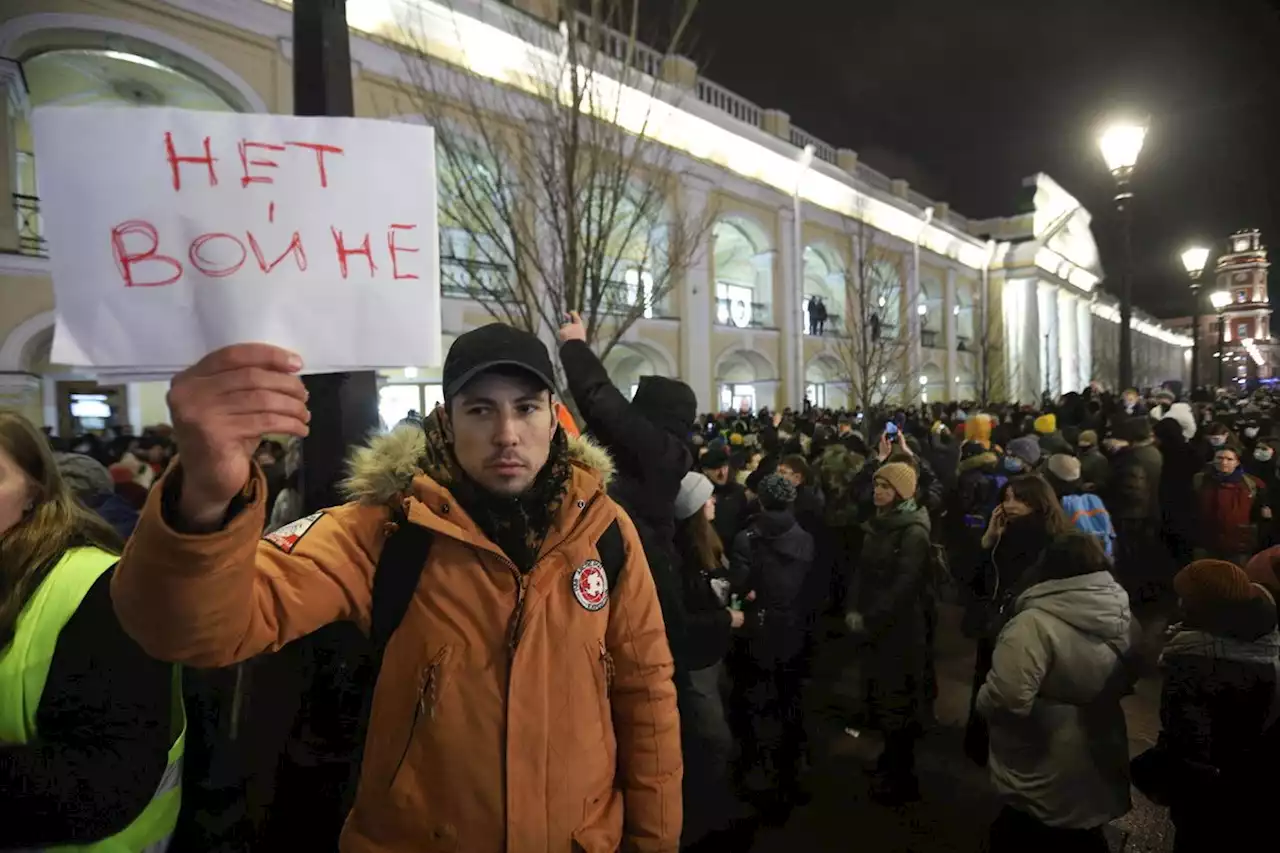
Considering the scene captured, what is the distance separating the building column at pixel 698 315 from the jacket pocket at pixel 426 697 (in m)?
17.9

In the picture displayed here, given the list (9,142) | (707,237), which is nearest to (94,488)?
(9,142)

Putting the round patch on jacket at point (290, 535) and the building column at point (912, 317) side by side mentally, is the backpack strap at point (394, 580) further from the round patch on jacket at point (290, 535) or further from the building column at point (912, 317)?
the building column at point (912, 317)

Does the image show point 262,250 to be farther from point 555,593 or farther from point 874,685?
point 874,685

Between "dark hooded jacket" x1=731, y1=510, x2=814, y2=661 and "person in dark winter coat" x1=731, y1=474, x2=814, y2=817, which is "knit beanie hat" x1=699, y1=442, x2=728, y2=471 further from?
"dark hooded jacket" x1=731, y1=510, x2=814, y2=661

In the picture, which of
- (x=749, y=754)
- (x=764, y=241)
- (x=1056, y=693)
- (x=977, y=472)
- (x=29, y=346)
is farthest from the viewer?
(x=764, y=241)

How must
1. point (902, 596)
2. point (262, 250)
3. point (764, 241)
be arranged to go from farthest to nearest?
1. point (764, 241)
2. point (902, 596)
3. point (262, 250)

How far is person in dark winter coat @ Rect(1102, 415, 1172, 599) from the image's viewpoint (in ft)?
22.0

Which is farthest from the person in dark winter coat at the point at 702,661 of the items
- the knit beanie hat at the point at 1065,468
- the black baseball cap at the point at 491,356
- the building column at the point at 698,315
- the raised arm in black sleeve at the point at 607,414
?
the building column at the point at 698,315

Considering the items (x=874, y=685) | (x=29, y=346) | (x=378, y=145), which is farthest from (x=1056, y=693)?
(x=29, y=346)

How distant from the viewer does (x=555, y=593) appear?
1602 mm

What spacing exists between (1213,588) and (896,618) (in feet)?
5.99

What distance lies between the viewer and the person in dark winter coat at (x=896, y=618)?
4.04 metres

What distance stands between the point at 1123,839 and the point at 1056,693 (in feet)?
5.02

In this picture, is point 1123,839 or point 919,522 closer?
point 1123,839
